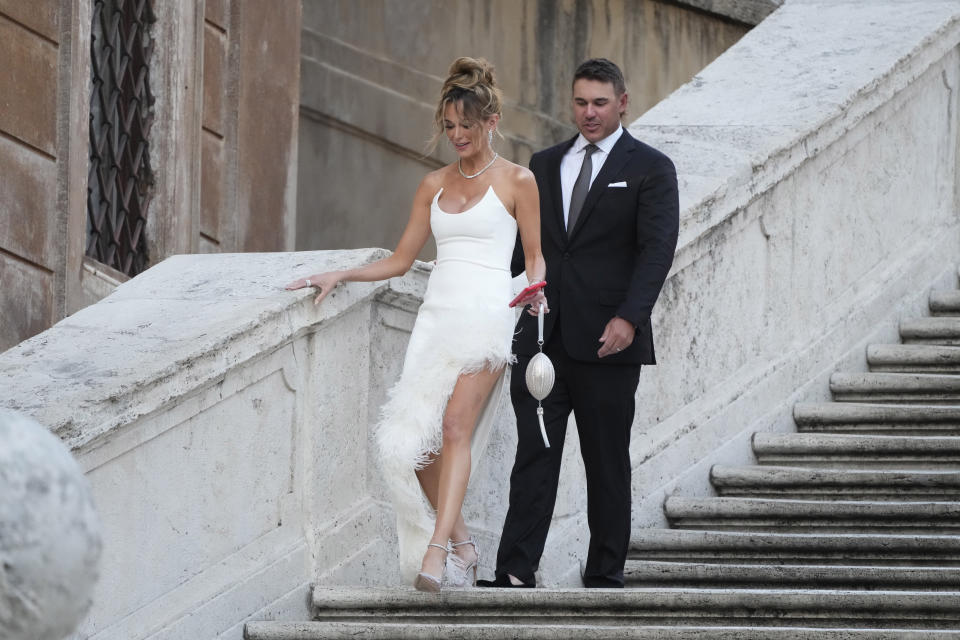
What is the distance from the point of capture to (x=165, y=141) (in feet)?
29.6

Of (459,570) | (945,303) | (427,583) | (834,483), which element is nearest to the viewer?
(427,583)

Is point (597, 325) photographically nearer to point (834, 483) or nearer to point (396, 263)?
point (396, 263)

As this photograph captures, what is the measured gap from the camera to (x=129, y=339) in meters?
5.03

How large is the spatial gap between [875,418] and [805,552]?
1431 mm

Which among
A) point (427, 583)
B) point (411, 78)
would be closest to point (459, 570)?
point (427, 583)

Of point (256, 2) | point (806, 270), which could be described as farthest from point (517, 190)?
point (256, 2)

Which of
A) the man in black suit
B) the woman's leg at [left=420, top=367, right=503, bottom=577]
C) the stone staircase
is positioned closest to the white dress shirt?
the man in black suit

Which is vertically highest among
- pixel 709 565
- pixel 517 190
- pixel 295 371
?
pixel 517 190

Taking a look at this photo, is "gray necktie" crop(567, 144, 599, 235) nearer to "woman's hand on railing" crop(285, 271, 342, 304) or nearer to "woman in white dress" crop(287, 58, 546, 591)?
"woman in white dress" crop(287, 58, 546, 591)

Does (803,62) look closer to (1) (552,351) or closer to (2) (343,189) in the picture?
(1) (552,351)

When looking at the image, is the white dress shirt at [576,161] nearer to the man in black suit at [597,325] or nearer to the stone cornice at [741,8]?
the man in black suit at [597,325]

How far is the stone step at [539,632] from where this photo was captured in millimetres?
4348

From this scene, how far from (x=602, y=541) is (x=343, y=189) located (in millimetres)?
7582

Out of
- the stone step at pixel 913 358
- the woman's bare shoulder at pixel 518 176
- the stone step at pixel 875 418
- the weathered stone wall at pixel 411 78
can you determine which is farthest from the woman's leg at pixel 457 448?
the weathered stone wall at pixel 411 78
